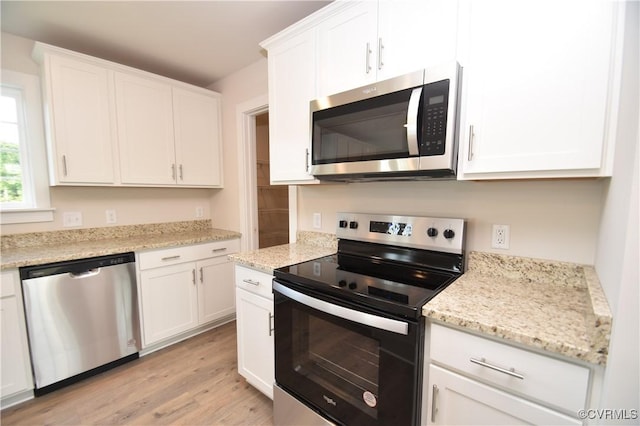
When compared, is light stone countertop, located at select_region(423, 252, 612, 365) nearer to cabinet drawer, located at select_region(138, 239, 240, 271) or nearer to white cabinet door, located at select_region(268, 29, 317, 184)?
white cabinet door, located at select_region(268, 29, 317, 184)

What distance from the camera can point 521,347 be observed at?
0.80 metres

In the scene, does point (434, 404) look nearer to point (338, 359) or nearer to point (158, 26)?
point (338, 359)

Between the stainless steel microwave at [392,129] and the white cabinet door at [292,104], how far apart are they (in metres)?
0.13

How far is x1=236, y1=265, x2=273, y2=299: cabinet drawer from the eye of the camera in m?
1.50

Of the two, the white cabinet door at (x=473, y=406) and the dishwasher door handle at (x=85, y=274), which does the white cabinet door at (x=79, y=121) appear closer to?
the dishwasher door handle at (x=85, y=274)

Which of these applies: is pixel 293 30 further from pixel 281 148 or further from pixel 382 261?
pixel 382 261

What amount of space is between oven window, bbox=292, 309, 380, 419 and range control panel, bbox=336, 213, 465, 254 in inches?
23.6

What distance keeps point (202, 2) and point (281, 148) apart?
1.00 meters

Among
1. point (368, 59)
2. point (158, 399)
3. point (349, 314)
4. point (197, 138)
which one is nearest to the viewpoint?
point (349, 314)

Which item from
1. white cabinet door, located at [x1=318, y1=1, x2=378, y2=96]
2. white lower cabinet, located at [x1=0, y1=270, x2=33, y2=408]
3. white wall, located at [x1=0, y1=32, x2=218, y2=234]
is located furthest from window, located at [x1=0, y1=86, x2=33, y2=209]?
white cabinet door, located at [x1=318, y1=1, x2=378, y2=96]

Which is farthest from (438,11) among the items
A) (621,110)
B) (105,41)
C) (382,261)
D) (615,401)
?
(105,41)

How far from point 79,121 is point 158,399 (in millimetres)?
2066

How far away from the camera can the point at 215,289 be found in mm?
2592

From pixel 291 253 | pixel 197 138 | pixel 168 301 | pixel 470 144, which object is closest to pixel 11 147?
pixel 197 138
